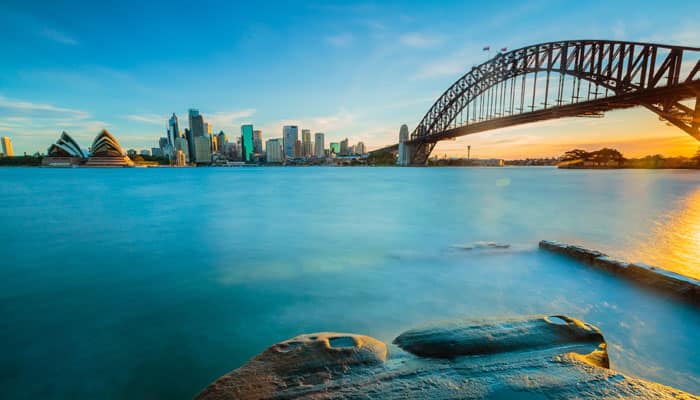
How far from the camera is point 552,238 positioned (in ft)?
25.6

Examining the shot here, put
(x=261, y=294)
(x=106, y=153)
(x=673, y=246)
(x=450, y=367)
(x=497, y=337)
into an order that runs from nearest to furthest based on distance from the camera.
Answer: (x=450, y=367), (x=497, y=337), (x=261, y=294), (x=673, y=246), (x=106, y=153)

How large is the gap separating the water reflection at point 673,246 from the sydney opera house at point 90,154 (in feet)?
357

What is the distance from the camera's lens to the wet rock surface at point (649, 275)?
3721 mm

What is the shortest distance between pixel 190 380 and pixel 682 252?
9.94 metres

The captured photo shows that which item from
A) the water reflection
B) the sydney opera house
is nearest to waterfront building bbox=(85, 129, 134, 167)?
the sydney opera house

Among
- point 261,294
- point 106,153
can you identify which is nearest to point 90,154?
point 106,153

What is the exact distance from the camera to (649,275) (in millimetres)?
4176

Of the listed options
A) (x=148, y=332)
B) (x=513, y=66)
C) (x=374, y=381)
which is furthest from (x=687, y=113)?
(x=148, y=332)

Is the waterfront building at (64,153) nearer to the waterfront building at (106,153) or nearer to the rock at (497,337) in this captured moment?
the waterfront building at (106,153)

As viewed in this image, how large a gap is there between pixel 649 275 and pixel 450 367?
4268 millimetres

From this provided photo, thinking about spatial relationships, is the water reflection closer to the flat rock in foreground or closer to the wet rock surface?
the wet rock surface

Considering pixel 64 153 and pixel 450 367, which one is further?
pixel 64 153

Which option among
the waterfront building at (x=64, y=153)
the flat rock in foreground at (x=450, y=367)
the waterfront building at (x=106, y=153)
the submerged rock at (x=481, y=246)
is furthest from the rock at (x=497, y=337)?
the waterfront building at (x=64, y=153)

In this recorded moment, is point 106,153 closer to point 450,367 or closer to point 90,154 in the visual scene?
point 90,154
